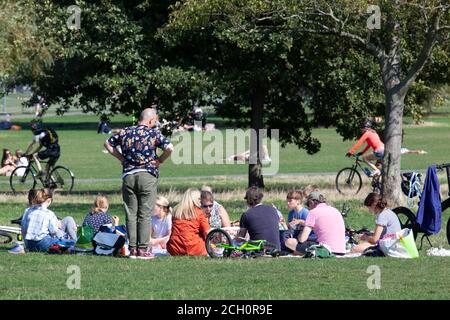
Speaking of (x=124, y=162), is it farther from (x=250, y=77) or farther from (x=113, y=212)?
(x=250, y=77)

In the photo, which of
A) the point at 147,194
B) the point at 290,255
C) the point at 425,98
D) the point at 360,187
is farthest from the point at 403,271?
the point at 425,98

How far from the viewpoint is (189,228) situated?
48.6 feet

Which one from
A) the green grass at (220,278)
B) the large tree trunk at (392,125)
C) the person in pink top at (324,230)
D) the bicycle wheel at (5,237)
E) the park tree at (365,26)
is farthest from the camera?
the large tree trunk at (392,125)

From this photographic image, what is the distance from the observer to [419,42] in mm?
24344

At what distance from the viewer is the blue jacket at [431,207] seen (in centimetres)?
1510

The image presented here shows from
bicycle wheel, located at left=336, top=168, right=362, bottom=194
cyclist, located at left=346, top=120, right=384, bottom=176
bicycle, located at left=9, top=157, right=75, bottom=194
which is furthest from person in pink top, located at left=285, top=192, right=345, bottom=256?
bicycle, located at left=9, top=157, right=75, bottom=194

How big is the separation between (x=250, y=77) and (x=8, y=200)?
6.49m

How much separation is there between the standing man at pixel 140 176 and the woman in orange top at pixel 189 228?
36 centimetres

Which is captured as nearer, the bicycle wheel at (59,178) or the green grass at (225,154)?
the bicycle wheel at (59,178)

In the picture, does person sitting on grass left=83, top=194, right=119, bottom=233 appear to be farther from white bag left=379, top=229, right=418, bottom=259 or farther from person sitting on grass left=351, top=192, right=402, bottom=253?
white bag left=379, top=229, right=418, bottom=259

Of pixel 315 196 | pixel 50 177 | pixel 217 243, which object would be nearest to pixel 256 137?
pixel 50 177

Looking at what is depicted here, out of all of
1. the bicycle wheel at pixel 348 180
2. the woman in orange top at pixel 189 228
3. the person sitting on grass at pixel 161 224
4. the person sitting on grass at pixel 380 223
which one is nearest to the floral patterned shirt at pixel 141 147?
the woman in orange top at pixel 189 228

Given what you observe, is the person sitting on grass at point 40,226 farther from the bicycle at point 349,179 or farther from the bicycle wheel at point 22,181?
the bicycle wheel at point 22,181

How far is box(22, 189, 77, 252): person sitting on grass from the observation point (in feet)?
50.8
